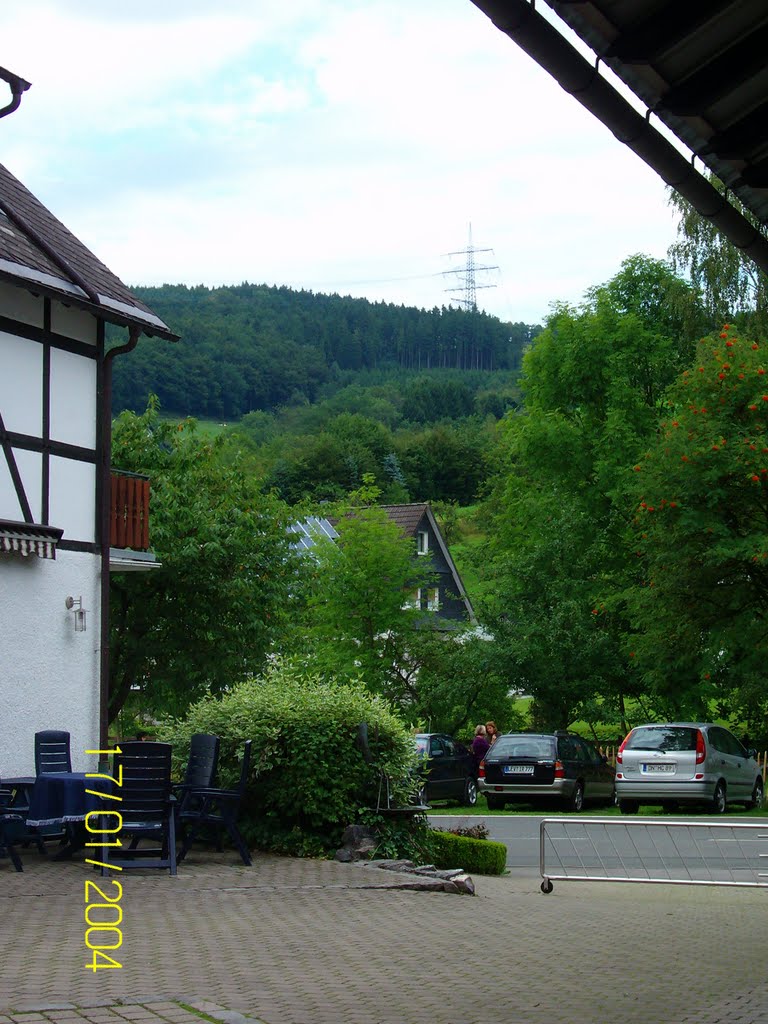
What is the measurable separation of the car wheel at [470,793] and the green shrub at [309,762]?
15657 millimetres

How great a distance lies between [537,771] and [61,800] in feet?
50.1

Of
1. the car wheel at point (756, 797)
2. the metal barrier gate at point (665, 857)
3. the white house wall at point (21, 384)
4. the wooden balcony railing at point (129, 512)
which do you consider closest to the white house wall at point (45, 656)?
the wooden balcony railing at point (129, 512)

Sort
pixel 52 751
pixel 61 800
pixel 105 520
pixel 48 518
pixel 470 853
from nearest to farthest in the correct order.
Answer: pixel 61 800
pixel 52 751
pixel 470 853
pixel 48 518
pixel 105 520

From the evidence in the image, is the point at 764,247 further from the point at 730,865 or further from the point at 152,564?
the point at 152,564

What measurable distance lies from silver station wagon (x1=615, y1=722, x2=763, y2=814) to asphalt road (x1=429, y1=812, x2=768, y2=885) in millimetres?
4533

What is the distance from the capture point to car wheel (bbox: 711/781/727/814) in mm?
25781

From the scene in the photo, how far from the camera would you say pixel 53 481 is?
1783 centimetres

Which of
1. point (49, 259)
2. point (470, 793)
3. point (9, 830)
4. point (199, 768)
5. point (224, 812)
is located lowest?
point (470, 793)

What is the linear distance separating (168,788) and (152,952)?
3.79 metres

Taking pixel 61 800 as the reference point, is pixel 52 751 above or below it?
above

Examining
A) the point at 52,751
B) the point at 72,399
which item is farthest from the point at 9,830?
the point at 72,399

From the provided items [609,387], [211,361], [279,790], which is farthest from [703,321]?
[211,361]

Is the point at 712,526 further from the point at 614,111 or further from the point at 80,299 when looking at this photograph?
the point at 614,111

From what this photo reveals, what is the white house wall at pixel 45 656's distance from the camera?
53.9 feet
